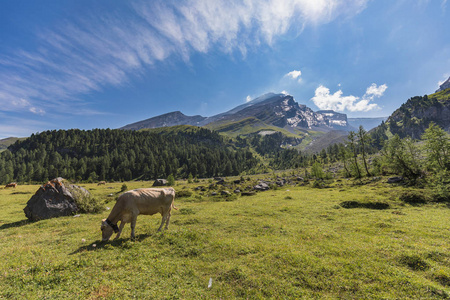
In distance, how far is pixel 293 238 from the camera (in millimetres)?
13922

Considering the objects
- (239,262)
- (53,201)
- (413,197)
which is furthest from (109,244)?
(413,197)

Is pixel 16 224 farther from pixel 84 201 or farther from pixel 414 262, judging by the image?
pixel 414 262

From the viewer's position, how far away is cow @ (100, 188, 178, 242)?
13094 millimetres

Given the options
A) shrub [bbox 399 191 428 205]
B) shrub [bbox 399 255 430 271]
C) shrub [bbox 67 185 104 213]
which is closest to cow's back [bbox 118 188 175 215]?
shrub [bbox 67 185 104 213]

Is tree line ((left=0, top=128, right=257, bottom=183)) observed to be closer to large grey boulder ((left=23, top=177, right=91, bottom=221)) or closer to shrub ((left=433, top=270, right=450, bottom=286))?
large grey boulder ((left=23, top=177, right=91, bottom=221))

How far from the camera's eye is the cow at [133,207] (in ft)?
43.0

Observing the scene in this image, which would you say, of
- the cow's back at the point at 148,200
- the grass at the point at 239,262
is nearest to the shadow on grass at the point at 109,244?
the grass at the point at 239,262

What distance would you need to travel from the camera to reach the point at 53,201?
22188mm

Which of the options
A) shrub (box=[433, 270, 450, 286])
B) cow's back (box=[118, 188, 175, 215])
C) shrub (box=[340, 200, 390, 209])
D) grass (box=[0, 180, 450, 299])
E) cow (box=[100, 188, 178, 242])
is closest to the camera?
grass (box=[0, 180, 450, 299])

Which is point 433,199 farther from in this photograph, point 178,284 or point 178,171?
point 178,171

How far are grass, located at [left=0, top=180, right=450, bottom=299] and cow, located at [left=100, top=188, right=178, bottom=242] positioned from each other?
109cm

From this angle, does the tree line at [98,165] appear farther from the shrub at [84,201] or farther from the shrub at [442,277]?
the shrub at [442,277]

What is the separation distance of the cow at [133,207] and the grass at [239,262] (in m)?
1.09

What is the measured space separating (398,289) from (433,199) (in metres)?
27.3
